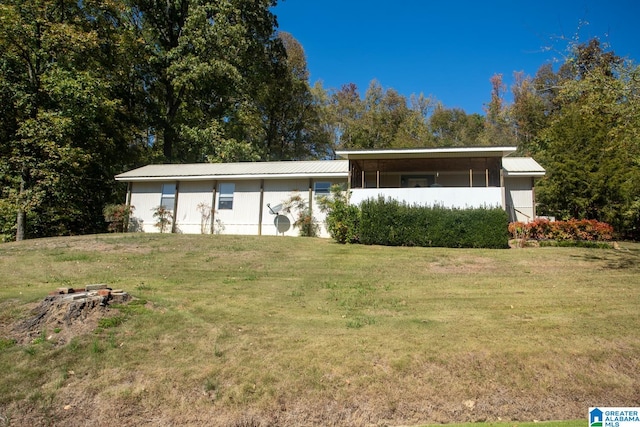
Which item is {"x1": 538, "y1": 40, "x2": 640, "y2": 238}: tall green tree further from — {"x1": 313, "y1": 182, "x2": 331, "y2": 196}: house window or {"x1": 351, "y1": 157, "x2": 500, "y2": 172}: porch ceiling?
{"x1": 313, "y1": 182, "x2": 331, "y2": 196}: house window

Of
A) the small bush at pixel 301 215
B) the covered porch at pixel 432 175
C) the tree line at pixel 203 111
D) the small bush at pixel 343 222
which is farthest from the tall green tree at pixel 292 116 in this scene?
the small bush at pixel 343 222

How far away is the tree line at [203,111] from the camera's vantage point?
19.0m

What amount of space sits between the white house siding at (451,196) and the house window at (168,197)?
1025 centimetres

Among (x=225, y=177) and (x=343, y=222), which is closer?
(x=343, y=222)

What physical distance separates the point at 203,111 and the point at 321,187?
14.8 metres

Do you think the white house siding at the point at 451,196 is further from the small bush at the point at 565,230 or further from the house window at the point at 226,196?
the house window at the point at 226,196

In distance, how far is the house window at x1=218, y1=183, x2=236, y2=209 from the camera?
2062 centimetres

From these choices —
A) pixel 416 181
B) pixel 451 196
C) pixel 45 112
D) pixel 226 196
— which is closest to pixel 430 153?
pixel 451 196

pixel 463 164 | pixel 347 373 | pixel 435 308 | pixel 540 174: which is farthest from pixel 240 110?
pixel 347 373

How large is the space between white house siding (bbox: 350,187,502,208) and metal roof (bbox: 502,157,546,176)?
242 centimetres

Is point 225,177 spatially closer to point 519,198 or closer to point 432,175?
point 432,175

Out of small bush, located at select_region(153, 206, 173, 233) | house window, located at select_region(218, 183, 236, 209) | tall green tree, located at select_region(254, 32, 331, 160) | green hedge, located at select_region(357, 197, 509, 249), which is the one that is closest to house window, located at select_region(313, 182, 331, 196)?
green hedge, located at select_region(357, 197, 509, 249)

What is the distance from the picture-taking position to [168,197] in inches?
842

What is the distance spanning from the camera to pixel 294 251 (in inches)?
571
